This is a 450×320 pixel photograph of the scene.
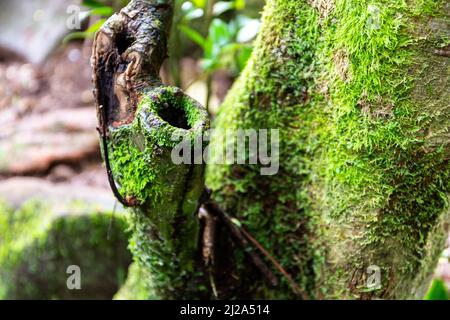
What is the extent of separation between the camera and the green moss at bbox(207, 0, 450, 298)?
3.55ft

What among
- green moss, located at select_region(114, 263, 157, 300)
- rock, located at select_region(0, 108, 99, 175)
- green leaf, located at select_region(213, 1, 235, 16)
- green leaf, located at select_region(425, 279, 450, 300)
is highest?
green leaf, located at select_region(213, 1, 235, 16)

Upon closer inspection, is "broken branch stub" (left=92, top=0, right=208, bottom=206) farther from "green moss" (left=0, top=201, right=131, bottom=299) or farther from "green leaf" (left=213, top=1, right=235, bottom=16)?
"green moss" (left=0, top=201, right=131, bottom=299)

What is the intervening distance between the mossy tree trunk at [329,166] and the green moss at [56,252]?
790mm

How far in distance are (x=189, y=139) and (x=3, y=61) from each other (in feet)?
11.2

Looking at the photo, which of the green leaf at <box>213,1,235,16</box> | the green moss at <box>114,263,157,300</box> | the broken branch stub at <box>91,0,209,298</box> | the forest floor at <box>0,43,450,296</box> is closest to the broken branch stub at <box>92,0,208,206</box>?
the broken branch stub at <box>91,0,209,298</box>

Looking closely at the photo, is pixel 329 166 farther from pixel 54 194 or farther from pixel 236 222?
pixel 54 194

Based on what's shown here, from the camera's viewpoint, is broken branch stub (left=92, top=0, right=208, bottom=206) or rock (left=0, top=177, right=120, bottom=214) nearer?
broken branch stub (left=92, top=0, right=208, bottom=206)

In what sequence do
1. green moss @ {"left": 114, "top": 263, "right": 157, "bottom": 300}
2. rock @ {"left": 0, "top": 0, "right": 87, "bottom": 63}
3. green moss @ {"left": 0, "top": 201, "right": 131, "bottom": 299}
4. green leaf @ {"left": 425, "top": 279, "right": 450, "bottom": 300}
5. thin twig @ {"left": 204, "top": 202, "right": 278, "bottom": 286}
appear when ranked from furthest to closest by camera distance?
rock @ {"left": 0, "top": 0, "right": 87, "bottom": 63} → green moss @ {"left": 0, "top": 201, "right": 131, "bottom": 299} → green leaf @ {"left": 425, "top": 279, "right": 450, "bottom": 300} → green moss @ {"left": 114, "top": 263, "right": 157, "bottom": 300} → thin twig @ {"left": 204, "top": 202, "right": 278, "bottom": 286}

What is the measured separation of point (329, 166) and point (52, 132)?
2116 mm

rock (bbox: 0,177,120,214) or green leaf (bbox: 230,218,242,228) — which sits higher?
green leaf (bbox: 230,218,242,228)

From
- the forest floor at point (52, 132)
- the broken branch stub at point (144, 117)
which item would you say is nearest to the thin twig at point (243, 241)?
the broken branch stub at point (144, 117)

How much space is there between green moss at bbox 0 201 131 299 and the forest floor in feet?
0.51

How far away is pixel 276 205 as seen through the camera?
1522 millimetres

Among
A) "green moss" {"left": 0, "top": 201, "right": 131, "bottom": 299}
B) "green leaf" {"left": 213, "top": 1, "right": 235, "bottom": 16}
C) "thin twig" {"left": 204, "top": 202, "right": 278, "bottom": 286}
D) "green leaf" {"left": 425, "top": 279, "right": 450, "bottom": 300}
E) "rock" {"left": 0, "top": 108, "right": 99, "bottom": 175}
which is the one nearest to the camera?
"thin twig" {"left": 204, "top": 202, "right": 278, "bottom": 286}
